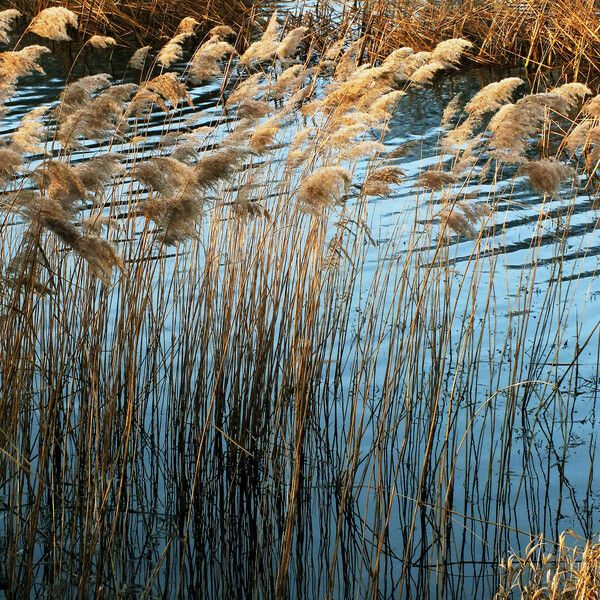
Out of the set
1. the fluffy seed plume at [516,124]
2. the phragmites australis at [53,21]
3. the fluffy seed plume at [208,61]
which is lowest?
the fluffy seed plume at [516,124]

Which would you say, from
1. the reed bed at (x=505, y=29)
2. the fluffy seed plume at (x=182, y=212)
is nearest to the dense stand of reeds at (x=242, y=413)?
the fluffy seed plume at (x=182, y=212)

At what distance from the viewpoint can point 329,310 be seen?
167 inches

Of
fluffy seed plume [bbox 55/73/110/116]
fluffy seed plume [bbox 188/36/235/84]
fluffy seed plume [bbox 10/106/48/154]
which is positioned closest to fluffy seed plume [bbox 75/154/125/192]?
fluffy seed plume [bbox 10/106/48/154]

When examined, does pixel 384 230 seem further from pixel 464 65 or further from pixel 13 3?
pixel 13 3

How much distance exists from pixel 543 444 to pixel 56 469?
206 cm

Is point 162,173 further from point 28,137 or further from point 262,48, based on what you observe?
point 262,48

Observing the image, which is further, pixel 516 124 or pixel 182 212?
pixel 516 124

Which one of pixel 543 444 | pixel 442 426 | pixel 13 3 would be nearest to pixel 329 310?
pixel 442 426

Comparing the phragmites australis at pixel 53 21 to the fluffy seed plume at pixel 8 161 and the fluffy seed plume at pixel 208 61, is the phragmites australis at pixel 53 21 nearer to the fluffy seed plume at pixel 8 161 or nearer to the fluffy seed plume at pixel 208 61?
the fluffy seed plume at pixel 208 61

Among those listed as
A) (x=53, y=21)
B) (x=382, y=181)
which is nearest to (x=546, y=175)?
(x=382, y=181)

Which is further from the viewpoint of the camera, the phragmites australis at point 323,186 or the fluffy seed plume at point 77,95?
the fluffy seed plume at point 77,95

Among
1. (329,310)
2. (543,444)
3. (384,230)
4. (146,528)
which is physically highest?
(384,230)

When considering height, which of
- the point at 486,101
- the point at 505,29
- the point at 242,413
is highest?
the point at 505,29

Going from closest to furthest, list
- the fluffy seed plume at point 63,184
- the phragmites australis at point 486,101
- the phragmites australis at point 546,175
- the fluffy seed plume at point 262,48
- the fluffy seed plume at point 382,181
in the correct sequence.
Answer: the fluffy seed plume at point 63,184
the phragmites australis at point 546,175
the fluffy seed plume at point 382,181
the phragmites australis at point 486,101
the fluffy seed plume at point 262,48
